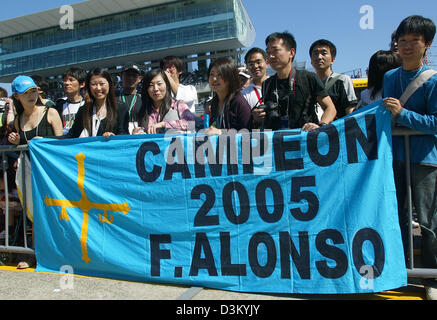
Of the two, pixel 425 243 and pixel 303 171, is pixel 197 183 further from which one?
pixel 425 243

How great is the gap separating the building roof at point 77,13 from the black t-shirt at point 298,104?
2073 inches

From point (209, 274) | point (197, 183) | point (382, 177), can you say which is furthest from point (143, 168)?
point (382, 177)

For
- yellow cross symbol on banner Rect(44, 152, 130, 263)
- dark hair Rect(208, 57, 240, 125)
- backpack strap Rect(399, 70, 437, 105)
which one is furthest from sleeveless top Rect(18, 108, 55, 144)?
backpack strap Rect(399, 70, 437, 105)

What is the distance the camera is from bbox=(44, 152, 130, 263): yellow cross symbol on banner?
3219 millimetres

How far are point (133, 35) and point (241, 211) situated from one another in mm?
54758

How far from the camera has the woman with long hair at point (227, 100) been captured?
3.20m

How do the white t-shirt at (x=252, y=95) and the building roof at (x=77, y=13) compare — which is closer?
the white t-shirt at (x=252, y=95)

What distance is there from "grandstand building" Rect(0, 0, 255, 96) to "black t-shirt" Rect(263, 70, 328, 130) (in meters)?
44.6

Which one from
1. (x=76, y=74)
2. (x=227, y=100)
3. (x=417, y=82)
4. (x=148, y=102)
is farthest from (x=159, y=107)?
(x=417, y=82)

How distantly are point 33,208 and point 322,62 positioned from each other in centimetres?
369

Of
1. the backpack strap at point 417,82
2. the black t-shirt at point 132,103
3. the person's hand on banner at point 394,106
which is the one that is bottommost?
the person's hand on banner at point 394,106

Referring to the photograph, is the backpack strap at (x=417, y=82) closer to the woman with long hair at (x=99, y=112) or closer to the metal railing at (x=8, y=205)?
the woman with long hair at (x=99, y=112)

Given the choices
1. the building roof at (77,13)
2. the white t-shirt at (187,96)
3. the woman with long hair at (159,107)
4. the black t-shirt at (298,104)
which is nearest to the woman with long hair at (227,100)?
the black t-shirt at (298,104)

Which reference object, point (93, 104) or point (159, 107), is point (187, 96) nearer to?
point (159, 107)
